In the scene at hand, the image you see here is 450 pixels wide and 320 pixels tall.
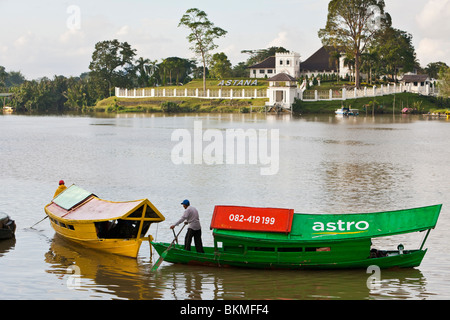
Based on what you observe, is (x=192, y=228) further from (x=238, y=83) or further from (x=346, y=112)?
(x=238, y=83)

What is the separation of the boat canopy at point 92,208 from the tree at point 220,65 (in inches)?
4525

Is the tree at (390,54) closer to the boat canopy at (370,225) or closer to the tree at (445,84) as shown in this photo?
the tree at (445,84)

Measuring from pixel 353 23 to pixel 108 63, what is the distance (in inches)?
2325

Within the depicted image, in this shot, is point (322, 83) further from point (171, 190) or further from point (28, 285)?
point (28, 285)

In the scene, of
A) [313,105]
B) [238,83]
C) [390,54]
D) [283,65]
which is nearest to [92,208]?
[313,105]

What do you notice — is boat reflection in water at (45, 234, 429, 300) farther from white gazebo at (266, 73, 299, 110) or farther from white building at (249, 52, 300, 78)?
white building at (249, 52, 300, 78)

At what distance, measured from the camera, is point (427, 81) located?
11844 cm

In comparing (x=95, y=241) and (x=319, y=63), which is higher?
(x=319, y=63)

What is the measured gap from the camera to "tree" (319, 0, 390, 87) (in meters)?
112

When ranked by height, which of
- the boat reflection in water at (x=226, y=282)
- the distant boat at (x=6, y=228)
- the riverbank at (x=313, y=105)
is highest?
the riverbank at (x=313, y=105)

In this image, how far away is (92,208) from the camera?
22.8m

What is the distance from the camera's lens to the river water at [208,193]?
18.5 metres

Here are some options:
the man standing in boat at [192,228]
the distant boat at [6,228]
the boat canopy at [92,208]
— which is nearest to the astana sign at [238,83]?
the boat canopy at [92,208]

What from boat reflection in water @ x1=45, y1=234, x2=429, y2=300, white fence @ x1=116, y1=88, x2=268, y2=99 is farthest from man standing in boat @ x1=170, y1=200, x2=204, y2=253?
white fence @ x1=116, y1=88, x2=268, y2=99
